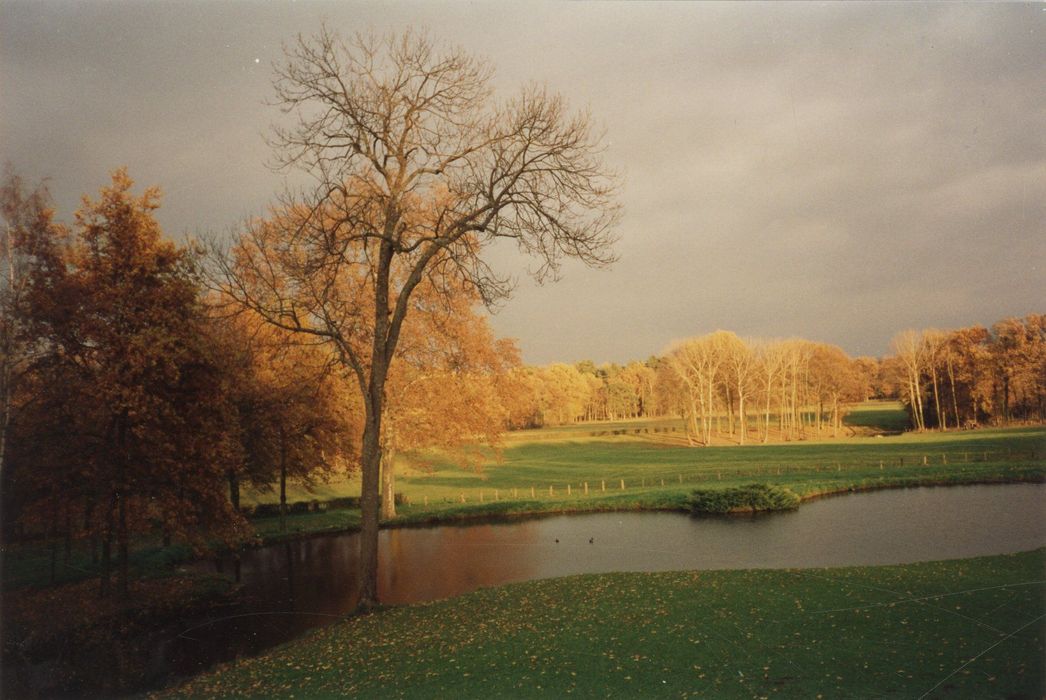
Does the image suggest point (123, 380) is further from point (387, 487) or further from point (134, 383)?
point (387, 487)

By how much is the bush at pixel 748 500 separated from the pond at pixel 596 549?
1005mm

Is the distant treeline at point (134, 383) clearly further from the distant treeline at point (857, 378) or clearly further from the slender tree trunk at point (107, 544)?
the distant treeline at point (857, 378)

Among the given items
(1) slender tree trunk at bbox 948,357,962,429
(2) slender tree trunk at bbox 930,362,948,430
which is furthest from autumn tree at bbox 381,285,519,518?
(2) slender tree trunk at bbox 930,362,948,430

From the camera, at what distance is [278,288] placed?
18406 mm

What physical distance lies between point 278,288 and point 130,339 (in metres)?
3.97

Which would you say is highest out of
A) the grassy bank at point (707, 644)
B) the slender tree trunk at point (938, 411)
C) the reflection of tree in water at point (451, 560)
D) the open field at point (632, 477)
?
the slender tree trunk at point (938, 411)

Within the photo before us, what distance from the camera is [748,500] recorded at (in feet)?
96.2

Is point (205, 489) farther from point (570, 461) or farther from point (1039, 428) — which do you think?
point (1039, 428)

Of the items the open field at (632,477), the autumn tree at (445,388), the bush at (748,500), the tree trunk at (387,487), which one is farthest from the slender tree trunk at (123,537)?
the bush at (748,500)

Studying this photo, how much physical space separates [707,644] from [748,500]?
20870mm

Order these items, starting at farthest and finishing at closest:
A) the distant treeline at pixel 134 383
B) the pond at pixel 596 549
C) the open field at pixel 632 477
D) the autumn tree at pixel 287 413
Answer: the open field at pixel 632 477 → the autumn tree at pixel 287 413 → the pond at pixel 596 549 → the distant treeline at pixel 134 383

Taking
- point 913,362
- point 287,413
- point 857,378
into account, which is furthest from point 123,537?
point 857,378

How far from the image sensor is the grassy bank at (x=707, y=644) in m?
8.33

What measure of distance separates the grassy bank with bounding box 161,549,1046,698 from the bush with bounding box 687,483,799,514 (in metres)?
14.3
